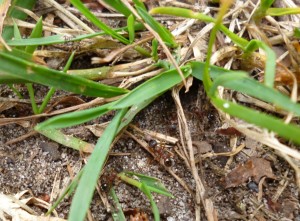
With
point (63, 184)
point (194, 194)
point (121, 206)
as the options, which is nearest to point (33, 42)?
point (63, 184)

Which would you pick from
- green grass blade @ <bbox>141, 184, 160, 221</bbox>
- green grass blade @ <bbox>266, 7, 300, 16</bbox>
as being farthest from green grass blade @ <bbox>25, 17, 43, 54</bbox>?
green grass blade @ <bbox>266, 7, 300, 16</bbox>

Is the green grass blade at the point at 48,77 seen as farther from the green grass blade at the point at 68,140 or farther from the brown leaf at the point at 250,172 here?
the brown leaf at the point at 250,172

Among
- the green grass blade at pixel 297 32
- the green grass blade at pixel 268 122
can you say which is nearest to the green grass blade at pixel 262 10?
the green grass blade at pixel 297 32

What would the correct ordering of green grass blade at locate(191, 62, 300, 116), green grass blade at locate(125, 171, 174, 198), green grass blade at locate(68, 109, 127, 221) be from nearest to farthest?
green grass blade at locate(191, 62, 300, 116)
green grass blade at locate(68, 109, 127, 221)
green grass blade at locate(125, 171, 174, 198)

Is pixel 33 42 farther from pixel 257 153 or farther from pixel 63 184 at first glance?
pixel 257 153

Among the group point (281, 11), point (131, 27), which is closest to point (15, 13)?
point (131, 27)

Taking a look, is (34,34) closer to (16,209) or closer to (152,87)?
(152,87)

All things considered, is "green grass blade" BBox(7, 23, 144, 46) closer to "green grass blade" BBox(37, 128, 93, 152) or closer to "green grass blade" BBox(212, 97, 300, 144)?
"green grass blade" BBox(37, 128, 93, 152)
